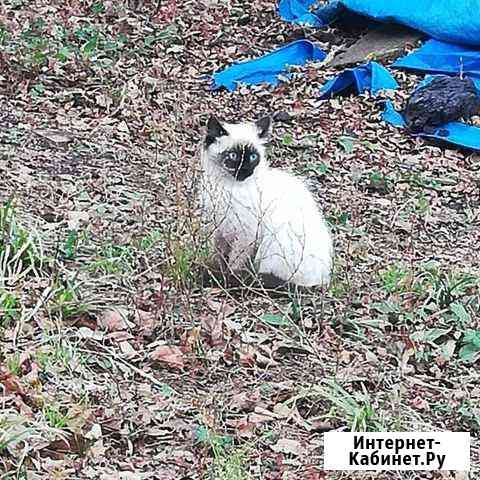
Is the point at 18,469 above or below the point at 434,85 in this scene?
below

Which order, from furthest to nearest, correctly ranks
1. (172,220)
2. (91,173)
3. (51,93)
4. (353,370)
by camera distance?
(51,93), (91,173), (172,220), (353,370)

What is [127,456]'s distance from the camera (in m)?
4.12

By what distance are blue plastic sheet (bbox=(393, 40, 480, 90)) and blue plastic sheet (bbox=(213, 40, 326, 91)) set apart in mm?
928

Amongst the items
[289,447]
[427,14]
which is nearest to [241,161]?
[289,447]

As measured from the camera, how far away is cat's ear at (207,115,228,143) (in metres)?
5.84

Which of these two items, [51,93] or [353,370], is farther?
[51,93]

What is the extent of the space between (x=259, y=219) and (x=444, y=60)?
15.0 ft

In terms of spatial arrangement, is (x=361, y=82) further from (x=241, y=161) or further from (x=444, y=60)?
(x=241, y=161)

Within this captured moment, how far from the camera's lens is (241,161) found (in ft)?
18.7

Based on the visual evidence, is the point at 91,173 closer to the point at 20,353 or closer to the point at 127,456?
the point at 20,353

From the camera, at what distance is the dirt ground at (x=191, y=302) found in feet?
13.8

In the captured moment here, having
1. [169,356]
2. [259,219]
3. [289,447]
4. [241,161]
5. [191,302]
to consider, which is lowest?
[289,447]

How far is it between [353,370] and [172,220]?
1678mm

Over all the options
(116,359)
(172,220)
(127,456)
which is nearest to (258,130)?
(172,220)
